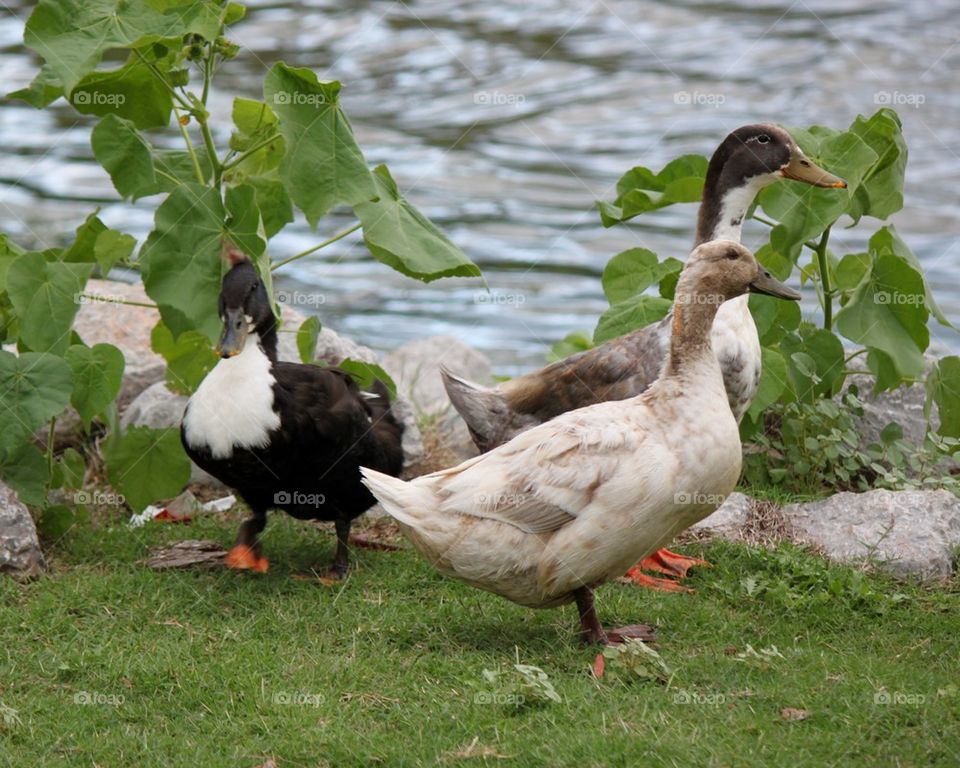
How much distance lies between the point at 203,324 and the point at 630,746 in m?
2.61

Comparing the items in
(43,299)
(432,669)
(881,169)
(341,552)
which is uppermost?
(881,169)

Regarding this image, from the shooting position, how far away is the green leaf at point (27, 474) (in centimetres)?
599

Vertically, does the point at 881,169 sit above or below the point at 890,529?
above

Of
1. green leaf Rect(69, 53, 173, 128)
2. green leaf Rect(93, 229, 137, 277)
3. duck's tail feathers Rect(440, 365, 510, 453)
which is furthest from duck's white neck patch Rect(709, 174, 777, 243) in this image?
green leaf Rect(93, 229, 137, 277)

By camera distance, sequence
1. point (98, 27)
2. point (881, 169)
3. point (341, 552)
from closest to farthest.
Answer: point (98, 27), point (341, 552), point (881, 169)

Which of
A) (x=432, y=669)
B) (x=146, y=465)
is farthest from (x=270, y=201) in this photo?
(x=432, y=669)

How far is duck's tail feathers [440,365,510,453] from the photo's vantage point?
6.34 m

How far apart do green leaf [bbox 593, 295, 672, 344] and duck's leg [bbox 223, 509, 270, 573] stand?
173cm

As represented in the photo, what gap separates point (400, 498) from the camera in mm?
5078

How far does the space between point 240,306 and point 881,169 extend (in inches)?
116

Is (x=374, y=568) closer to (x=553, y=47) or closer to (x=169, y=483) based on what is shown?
(x=169, y=483)

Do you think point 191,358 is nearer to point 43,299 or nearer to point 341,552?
point 43,299

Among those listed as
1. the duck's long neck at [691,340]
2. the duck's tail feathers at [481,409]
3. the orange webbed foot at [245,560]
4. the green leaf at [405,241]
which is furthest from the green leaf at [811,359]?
the orange webbed foot at [245,560]

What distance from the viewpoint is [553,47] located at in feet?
55.4
